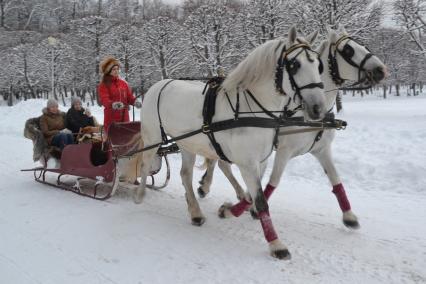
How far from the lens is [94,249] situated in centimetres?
393

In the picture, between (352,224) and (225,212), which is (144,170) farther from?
(352,224)

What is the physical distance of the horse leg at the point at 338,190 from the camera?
4156mm

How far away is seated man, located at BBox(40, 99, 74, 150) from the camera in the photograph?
6.69 metres

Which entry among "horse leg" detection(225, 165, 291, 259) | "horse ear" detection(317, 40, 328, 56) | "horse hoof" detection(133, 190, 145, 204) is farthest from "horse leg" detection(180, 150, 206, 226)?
"horse ear" detection(317, 40, 328, 56)

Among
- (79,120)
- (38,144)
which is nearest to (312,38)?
(79,120)

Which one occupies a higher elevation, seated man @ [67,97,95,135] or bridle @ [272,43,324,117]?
bridle @ [272,43,324,117]

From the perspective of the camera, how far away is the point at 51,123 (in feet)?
23.2

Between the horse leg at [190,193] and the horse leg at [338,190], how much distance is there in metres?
1.56

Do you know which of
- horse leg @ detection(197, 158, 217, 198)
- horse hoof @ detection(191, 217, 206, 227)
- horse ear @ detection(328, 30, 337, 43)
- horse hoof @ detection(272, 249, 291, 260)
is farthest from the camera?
horse leg @ detection(197, 158, 217, 198)

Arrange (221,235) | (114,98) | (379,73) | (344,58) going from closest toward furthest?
(379,73), (344,58), (221,235), (114,98)

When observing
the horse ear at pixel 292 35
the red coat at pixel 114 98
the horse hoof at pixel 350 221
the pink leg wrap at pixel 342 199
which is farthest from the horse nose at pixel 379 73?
the red coat at pixel 114 98

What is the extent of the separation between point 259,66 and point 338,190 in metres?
1.75

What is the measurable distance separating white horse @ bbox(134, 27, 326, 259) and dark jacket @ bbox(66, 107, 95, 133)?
2.95 m

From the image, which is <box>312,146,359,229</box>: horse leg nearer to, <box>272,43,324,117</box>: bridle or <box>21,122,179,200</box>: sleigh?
<box>272,43,324,117</box>: bridle
